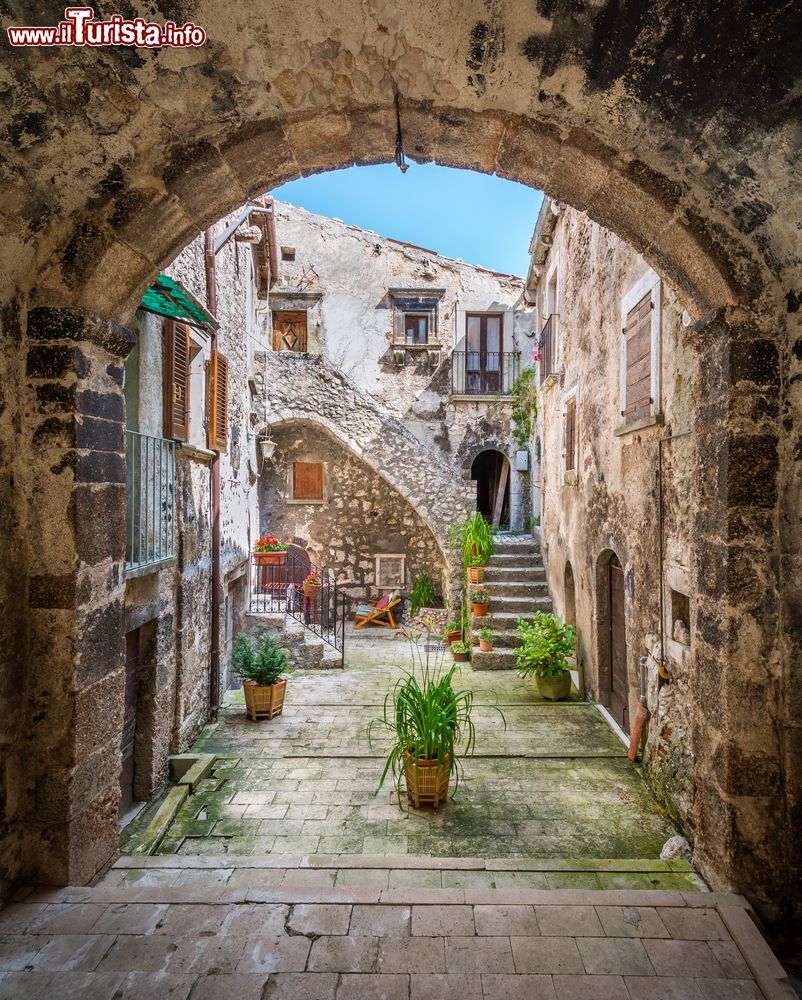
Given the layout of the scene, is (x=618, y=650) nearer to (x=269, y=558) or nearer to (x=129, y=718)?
(x=129, y=718)

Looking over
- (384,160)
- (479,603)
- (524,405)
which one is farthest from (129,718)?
(524,405)

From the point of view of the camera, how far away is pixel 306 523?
12.6 meters

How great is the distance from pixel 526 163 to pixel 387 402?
12577mm

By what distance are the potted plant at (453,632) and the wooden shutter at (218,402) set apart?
16.4 feet

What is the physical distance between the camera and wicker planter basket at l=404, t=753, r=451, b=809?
170 inches

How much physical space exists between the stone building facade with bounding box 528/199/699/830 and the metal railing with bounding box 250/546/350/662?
3863mm

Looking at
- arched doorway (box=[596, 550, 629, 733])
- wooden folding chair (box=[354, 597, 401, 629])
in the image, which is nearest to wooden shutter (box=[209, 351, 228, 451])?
arched doorway (box=[596, 550, 629, 733])

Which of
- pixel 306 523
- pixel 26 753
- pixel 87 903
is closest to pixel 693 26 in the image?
pixel 26 753

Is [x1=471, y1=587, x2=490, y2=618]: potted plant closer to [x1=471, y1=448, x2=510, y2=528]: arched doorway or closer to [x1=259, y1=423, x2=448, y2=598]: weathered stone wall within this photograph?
[x1=259, y1=423, x2=448, y2=598]: weathered stone wall

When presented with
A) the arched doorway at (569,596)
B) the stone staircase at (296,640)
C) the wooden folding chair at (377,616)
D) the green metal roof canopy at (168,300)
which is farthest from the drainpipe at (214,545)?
the wooden folding chair at (377,616)

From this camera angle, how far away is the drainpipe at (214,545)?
639 cm

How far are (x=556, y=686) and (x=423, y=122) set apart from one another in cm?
623

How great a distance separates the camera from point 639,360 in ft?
16.6

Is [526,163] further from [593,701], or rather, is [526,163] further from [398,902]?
[593,701]
